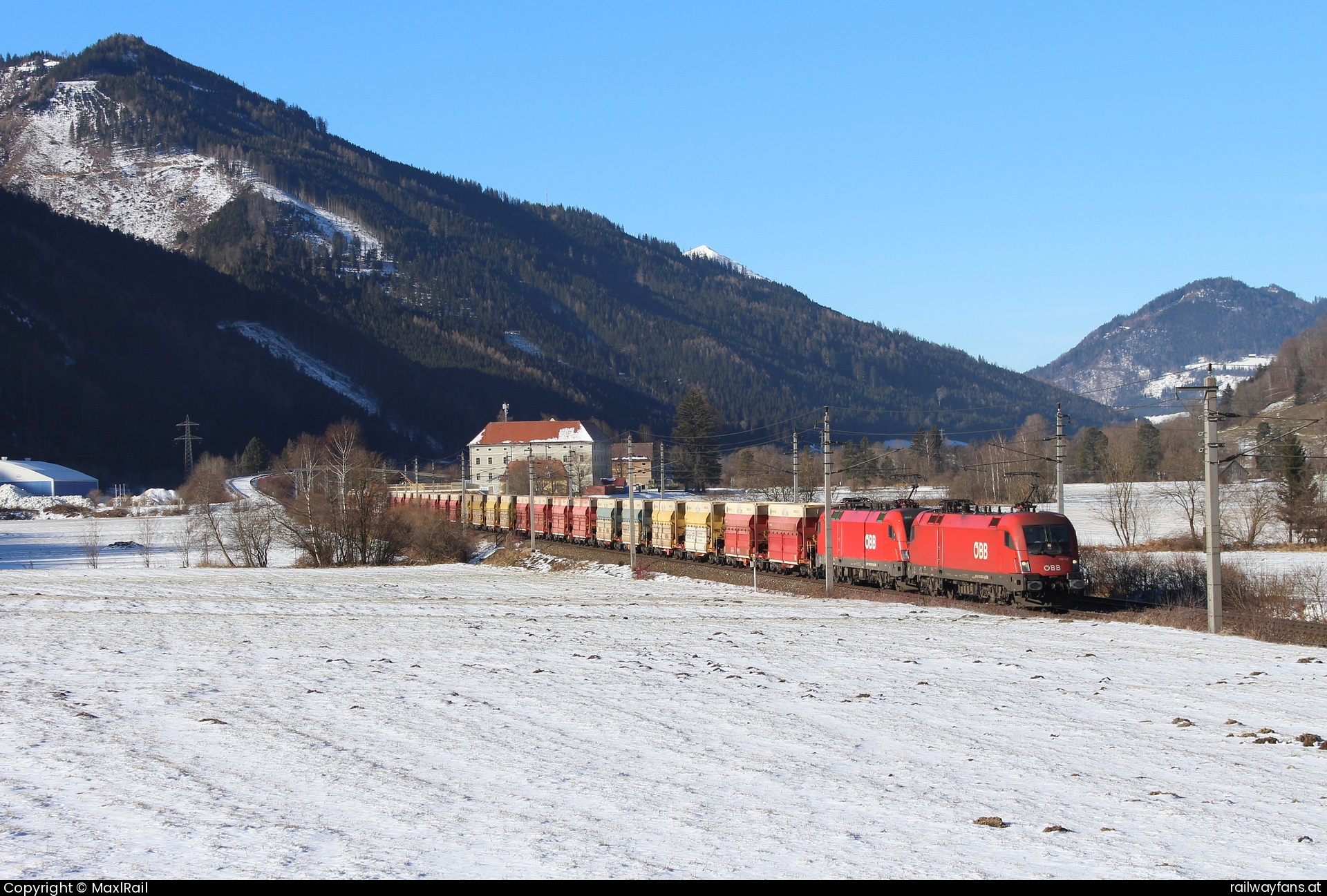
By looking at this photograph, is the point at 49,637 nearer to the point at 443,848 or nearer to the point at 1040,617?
the point at 443,848

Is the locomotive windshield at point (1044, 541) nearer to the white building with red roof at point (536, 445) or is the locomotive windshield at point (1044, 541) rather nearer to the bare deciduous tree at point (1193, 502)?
the bare deciduous tree at point (1193, 502)


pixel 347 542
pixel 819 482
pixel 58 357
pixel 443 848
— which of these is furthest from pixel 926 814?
pixel 58 357

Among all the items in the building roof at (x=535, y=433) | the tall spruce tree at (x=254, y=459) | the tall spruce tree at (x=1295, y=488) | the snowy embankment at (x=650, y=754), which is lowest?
the snowy embankment at (x=650, y=754)

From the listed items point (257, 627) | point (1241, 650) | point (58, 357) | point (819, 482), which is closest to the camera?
point (1241, 650)

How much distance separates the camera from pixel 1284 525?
68.4 m

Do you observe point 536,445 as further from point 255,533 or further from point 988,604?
point 988,604

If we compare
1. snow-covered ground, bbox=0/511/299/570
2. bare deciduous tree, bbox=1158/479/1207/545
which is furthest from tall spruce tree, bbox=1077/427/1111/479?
snow-covered ground, bbox=0/511/299/570

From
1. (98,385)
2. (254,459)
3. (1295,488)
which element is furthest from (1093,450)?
(98,385)

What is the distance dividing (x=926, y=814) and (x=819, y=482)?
10657 cm

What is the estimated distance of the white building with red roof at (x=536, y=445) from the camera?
17738cm

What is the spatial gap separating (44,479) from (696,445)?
288 ft

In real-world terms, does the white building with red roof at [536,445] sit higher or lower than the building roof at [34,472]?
higher

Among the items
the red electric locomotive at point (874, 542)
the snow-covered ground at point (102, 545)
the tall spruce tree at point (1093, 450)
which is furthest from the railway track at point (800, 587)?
the tall spruce tree at point (1093, 450)

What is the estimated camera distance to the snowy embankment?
8.99 m
